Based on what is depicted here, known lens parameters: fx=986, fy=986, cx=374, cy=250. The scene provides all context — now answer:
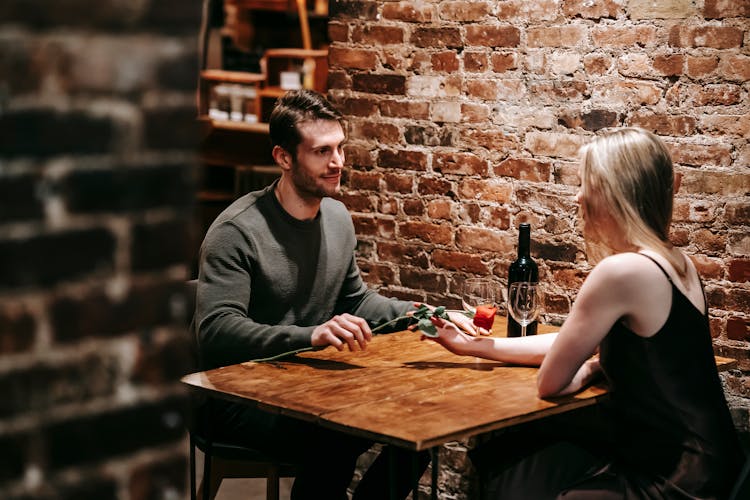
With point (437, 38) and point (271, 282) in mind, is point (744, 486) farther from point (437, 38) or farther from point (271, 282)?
point (437, 38)

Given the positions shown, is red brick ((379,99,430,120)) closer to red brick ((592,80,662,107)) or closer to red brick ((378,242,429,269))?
red brick ((378,242,429,269))

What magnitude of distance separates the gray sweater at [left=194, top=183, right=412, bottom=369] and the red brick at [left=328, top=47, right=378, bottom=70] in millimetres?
745

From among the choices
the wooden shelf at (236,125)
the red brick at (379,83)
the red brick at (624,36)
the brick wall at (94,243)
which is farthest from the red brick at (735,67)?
the wooden shelf at (236,125)

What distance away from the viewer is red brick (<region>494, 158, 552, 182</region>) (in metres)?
3.44

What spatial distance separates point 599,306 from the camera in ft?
7.28

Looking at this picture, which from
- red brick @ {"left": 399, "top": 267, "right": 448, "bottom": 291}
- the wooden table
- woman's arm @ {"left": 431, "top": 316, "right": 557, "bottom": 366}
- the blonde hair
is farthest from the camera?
red brick @ {"left": 399, "top": 267, "right": 448, "bottom": 291}

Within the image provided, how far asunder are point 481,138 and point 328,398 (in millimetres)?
1599

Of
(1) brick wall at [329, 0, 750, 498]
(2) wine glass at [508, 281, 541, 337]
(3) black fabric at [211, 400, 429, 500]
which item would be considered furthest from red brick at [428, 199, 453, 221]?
(3) black fabric at [211, 400, 429, 500]

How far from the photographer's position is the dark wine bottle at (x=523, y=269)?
9.27ft

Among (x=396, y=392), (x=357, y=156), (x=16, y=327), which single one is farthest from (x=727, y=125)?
(x=16, y=327)

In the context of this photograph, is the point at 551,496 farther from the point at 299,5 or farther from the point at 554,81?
the point at 299,5

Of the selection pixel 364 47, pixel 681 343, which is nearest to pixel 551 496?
pixel 681 343

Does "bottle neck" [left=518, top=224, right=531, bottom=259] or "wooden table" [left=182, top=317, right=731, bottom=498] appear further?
"bottle neck" [left=518, top=224, right=531, bottom=259]

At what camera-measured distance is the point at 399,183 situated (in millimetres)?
3744
